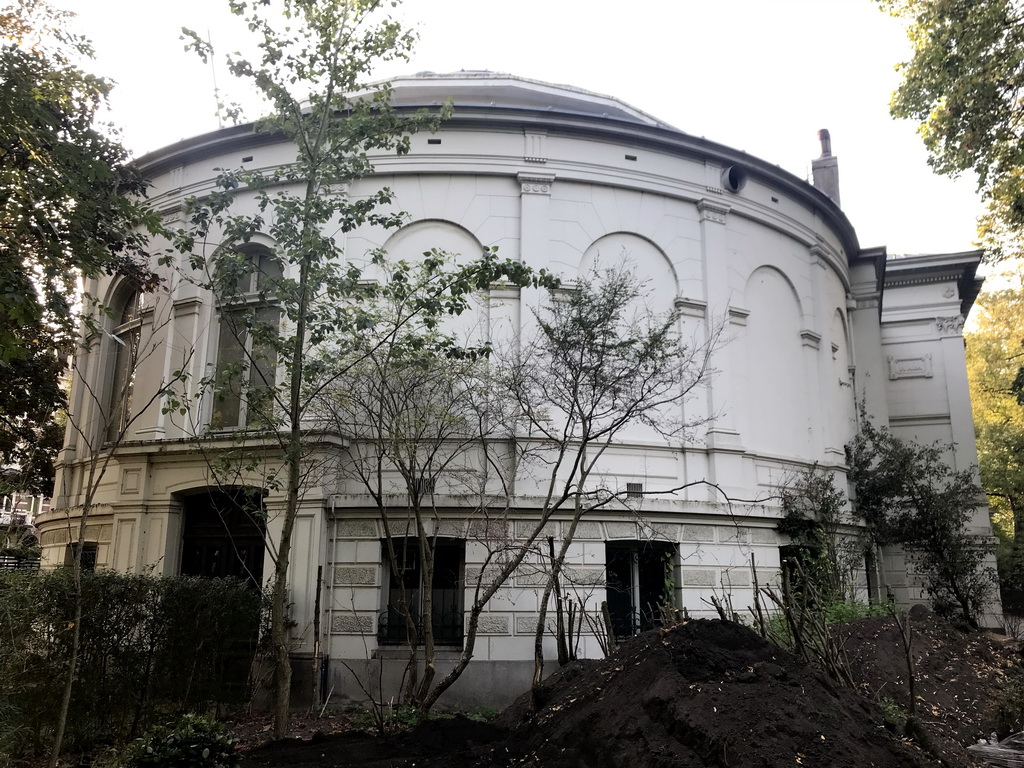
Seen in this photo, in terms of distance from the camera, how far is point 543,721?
8758mm

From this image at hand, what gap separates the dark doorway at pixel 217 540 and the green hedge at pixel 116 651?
91.9 inches

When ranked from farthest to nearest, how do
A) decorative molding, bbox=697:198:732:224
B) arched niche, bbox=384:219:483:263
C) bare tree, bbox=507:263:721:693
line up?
decorative molding, bbox=697:198:732:224 → arched niche, bbox=384:219:483:263 → bare tree, bbox=507:263:721:693

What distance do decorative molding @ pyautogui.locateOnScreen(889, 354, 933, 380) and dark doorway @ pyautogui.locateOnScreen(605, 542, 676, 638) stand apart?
54.5 ft

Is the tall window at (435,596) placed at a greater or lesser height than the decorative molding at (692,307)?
lesser

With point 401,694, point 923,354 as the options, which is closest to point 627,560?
point 401,694

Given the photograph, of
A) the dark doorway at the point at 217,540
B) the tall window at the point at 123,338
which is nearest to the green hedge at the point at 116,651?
the dark doorway at the point at 217,540

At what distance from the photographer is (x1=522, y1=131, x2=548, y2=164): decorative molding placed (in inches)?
674

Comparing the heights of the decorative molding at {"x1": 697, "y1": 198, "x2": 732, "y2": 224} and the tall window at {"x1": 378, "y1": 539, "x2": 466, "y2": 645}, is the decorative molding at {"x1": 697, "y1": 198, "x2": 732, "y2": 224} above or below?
above

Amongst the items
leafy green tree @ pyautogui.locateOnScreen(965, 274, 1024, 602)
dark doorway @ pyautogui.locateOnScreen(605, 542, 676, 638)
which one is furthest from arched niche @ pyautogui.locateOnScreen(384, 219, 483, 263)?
leafy green tree @ pyautogui.locateOnScreen(965, 274, 1024, 602)

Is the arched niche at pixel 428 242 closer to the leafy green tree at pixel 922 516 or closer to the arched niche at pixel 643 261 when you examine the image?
the arched niche at pixel 643 261

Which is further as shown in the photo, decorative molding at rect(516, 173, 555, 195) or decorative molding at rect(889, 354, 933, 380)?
decorative molding at rect(889, 354, 933, 380)

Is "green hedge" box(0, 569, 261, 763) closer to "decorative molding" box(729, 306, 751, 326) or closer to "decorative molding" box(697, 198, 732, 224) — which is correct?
"decorative molding" box(729, 306, 751, 326)

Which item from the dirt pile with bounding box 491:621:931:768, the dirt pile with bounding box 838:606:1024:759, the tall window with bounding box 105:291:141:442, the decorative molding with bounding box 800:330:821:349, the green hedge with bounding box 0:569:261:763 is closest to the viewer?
the dirt pile with bounding box 491:621:931:768

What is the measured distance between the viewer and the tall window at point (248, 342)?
10500mm
